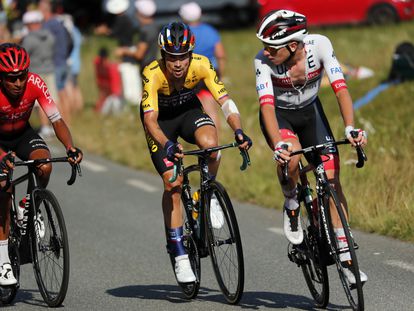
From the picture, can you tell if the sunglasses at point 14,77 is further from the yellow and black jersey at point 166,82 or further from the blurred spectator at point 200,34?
the blurred spectator at point 200,34

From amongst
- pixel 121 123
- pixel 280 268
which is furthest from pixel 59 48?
pixel 280 268

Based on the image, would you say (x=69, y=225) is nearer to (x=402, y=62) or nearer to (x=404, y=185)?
(x=404, y=185)

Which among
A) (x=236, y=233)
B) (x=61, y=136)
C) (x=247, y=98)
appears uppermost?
(x=247, y=98)

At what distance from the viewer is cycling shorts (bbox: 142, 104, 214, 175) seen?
27.1ft

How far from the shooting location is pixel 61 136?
8367mm

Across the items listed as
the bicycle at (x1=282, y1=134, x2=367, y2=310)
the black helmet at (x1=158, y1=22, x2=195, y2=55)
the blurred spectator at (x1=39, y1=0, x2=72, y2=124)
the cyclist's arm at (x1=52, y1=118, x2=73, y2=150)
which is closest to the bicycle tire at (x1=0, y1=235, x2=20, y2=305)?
the cyclist's arm at (x1=52, y1=118, x2=73, y2=150)

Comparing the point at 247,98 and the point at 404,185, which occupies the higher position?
the point at 247,98

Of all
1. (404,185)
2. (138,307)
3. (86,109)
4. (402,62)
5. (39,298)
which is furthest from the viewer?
(86,109)

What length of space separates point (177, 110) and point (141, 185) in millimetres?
6112

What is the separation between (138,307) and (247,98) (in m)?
11.5

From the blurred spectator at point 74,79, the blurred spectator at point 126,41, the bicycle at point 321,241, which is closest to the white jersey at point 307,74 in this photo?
the bicycle at point 321,241

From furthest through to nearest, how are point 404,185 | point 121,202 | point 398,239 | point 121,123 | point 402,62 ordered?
point 121,123
point 402,62
point 121,202
point 404,185
point 398,239

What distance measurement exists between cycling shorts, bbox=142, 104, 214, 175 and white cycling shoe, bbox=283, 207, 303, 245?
0.96 meters

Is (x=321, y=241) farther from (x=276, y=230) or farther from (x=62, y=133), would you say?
(x=276, y=230)
